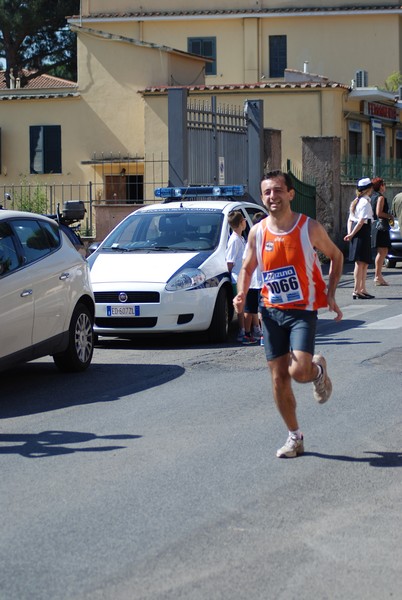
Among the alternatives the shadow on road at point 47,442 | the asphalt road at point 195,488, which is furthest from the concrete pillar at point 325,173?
the shadow on road at point 47,442

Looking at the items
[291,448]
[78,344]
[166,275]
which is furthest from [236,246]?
[291,448]

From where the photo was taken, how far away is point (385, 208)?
2083 cm

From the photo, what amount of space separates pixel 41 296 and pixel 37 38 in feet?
144

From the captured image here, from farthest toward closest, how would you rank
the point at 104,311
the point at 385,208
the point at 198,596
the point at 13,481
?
the point at 385,208, the point at 104,311, the point at 13,481, the point at 198,596

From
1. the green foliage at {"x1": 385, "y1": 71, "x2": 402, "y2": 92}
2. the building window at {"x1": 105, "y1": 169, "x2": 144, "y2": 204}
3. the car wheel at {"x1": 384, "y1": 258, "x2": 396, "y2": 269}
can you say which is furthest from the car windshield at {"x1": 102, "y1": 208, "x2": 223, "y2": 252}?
the green foliage at {"x1": 385, "y1": 71, "x2": 402, "y2": 92}

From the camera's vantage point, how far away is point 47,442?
328 inches

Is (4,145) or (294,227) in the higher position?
(4,145)

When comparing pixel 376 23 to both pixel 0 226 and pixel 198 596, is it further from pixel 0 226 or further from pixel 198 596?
pixel 198 596

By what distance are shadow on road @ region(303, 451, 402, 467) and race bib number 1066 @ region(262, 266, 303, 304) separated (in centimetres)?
106

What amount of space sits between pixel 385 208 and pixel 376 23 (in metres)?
28.6

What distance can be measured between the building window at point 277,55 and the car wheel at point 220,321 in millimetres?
35309

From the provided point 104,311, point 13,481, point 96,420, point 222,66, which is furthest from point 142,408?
point 222,66

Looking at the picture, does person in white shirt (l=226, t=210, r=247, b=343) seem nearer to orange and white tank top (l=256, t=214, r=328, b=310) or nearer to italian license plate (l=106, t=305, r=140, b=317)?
italian license plate (l=106, t=305, r=140, b=317)

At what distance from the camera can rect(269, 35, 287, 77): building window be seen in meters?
47.9
